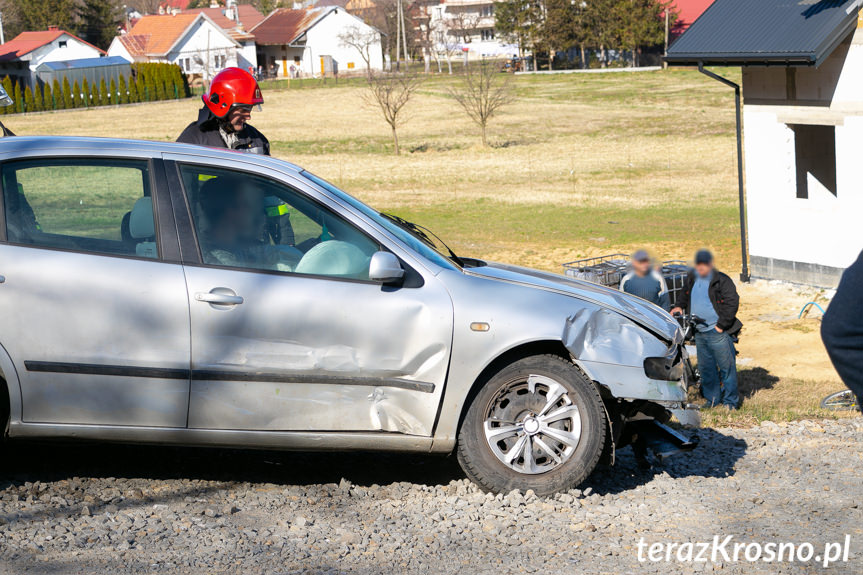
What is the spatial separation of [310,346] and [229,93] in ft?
8.92

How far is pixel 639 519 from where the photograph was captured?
4668 mm

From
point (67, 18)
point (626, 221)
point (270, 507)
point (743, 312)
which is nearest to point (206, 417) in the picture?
point (270, 507)

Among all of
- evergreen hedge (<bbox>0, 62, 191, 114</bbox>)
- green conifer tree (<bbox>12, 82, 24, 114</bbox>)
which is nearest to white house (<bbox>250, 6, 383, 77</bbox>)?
evergreen hedge (<bbox>0, 62, 191, 114</bbox>)

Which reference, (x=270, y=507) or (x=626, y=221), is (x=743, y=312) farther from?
(x=270, y=507)

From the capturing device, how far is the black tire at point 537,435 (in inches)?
190

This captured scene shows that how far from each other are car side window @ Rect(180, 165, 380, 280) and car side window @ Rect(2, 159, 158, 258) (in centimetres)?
25

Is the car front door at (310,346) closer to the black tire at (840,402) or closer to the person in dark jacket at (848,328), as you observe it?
the person in dark jacket at (848,328)

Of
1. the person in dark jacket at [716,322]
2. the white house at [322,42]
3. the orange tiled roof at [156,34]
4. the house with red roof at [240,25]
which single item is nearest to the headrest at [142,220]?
the person in dark jacket at [716,322]

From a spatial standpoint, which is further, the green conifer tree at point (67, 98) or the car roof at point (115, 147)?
the green conifer tree at point (67, 98)

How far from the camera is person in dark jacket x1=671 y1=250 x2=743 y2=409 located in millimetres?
9469

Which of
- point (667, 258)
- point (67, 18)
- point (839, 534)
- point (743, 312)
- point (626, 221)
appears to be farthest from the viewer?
point (67, 18)

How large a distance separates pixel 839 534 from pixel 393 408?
209 centimetres

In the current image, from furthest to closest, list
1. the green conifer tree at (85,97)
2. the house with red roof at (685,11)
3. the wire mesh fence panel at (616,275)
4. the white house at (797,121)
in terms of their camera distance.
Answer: the house with red roof at (685,11) < the green conifer tree at (85,97) < the white house at (797,121) < the wire mesh fence panel at (616,275)

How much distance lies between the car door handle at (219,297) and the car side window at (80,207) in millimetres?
335
